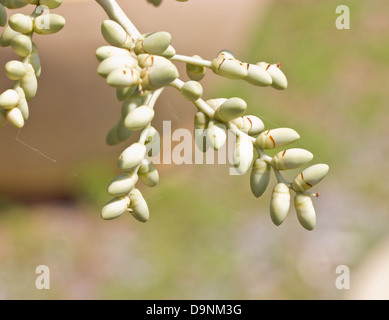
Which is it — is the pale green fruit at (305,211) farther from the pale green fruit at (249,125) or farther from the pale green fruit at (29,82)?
the pale green fruit at (29,82)

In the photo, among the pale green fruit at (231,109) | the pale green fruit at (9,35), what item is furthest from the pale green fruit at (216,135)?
the pale green fruit at (9,35)

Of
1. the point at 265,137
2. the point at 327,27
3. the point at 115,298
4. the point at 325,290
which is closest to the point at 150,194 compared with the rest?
the point at 265,137

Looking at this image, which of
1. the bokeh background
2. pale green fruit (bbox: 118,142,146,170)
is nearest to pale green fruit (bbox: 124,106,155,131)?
pale green fruit (bbox: 118,142,146,170)

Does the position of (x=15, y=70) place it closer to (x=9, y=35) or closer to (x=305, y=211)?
(x=9, y=35)

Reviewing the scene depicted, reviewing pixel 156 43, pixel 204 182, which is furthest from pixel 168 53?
pixel 204 182

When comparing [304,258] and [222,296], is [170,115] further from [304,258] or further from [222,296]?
[304,258]

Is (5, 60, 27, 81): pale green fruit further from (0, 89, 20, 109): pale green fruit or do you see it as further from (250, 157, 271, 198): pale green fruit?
(250, 157, 271, 198): pale green fruit
